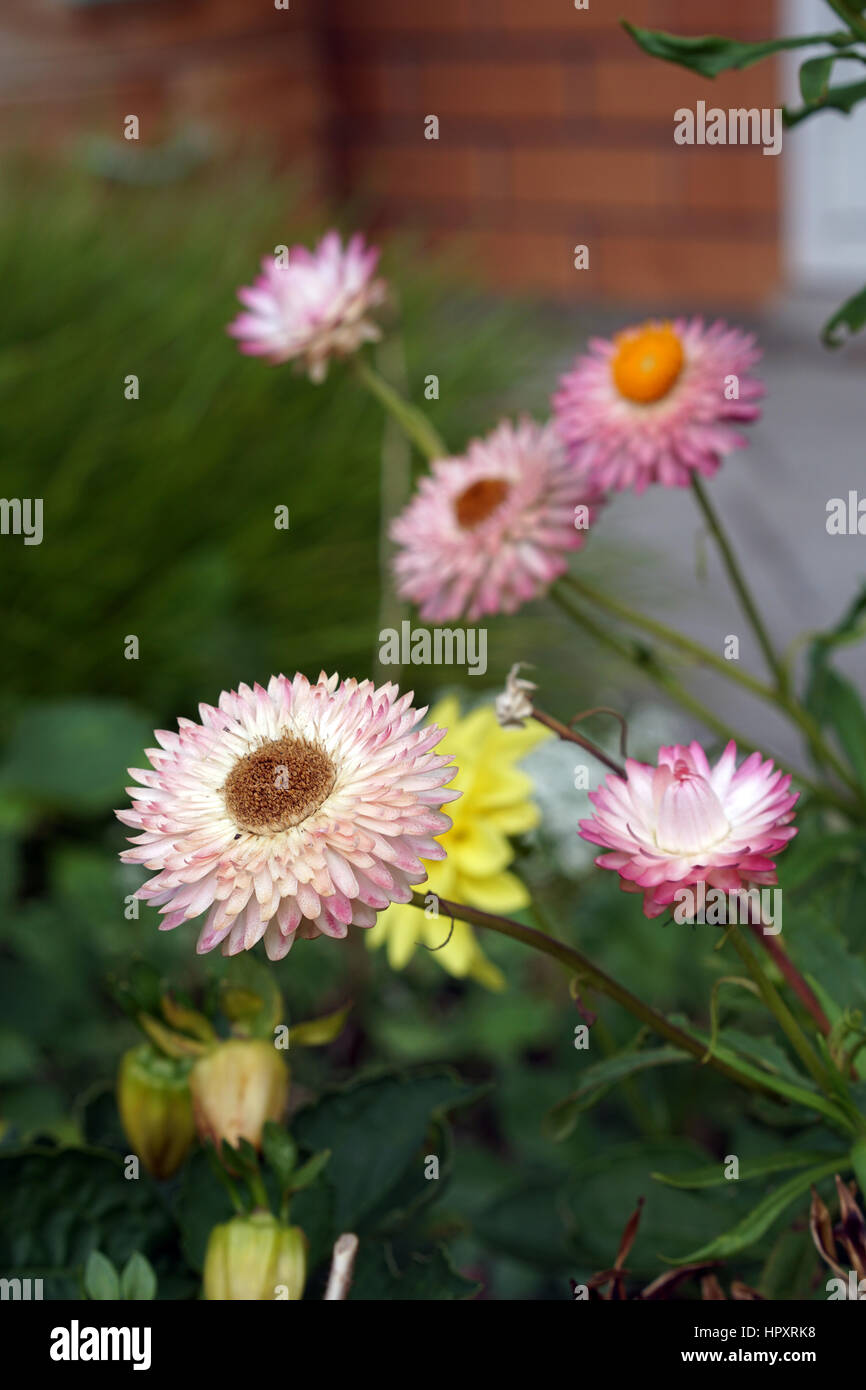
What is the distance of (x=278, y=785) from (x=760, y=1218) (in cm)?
22

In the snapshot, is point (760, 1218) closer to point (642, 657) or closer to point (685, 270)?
point (642, 657)

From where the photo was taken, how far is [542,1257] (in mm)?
729

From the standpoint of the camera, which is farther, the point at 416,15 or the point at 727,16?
the point at 416,15

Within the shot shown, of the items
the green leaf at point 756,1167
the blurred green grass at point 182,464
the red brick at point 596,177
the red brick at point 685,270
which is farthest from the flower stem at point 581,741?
the red brick at point 596,177

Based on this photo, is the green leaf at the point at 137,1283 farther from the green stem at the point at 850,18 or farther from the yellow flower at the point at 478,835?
the green stem at the point at 850,18

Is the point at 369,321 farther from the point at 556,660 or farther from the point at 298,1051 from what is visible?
the point at 556,660

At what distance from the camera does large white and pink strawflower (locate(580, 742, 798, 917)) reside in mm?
391

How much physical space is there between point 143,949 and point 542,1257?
508 mm

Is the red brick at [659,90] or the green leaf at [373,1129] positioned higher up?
the red brick at [659,90]

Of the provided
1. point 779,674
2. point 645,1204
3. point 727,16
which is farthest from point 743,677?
point 727,16

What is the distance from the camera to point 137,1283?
440mm

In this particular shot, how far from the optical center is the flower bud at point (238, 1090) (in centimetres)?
48

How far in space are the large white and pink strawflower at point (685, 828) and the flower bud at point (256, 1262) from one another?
0.51 feet
